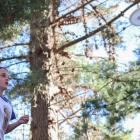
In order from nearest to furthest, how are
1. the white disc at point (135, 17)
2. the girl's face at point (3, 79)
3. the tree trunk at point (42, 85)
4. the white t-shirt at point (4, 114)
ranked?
the white t-shirt at point (4, 114)
the girl's face at point (3, 79)
the white disc at point (135, 17)
the tree trunk at point (42, 85)

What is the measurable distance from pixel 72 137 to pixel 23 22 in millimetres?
5589

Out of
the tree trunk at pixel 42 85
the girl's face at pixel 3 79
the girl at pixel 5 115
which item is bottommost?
the girl at pixel 5 115

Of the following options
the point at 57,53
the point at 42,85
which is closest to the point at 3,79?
the point at 42,85

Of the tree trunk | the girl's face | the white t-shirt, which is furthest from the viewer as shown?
the tree trunk

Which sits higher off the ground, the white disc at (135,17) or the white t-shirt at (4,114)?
the white disc at (135,17)

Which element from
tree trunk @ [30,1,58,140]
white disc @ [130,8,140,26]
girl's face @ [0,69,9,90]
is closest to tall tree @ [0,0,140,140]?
tree trunk @ [30,1,58,140]

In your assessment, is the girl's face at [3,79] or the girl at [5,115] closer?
the girl at [5,115]

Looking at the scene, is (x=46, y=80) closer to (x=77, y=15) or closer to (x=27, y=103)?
(x=27, y=103)

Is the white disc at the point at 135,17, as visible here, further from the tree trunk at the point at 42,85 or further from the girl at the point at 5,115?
the tree trunk at the point at 42,85

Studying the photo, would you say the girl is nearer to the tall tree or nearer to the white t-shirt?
the white t-shirt

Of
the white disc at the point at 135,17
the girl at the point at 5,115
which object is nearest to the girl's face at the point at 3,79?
the girl at the point at 5,115

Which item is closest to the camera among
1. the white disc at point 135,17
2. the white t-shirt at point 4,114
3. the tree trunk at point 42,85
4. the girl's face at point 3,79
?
the white t-shirt at point 4,114

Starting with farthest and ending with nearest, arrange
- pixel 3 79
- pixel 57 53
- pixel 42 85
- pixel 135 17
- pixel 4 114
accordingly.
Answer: pixel 57 53 → pixel 42 85 → pixel 135 17 → pixel 3 79 → pixel 4 114

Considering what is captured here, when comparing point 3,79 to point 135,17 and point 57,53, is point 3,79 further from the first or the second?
point 57,53
